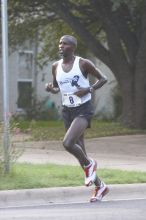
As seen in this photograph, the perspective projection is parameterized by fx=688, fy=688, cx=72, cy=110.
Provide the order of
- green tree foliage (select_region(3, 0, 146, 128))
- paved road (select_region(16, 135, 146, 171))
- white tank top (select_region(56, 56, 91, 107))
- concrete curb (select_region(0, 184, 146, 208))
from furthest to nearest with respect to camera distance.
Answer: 1. green tree foliage (select_region(3, 0, 146, 128))
2. paved road (select_region(16, 135, 146, 171))
3. concrete curb (select_region(0, 184, 146, 208))
4. white tank top (select_region(56, 56, 91, 107))

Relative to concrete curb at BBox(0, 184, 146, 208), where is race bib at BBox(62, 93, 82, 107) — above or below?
above

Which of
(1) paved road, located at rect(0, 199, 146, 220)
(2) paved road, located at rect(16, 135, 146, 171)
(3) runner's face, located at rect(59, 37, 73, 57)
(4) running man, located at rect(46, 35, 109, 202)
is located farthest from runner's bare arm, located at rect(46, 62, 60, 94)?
(2) paved road, located at rect(16, 135, 146, 171)

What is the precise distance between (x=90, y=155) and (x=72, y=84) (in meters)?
5.47

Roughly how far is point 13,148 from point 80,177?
108 cm

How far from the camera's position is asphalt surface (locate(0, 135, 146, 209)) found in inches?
362

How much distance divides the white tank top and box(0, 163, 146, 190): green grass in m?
1.38

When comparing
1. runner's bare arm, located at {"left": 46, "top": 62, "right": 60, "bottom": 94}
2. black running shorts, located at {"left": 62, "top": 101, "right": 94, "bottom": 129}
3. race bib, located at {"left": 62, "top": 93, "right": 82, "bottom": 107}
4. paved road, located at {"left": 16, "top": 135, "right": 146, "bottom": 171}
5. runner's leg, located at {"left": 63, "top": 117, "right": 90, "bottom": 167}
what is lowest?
paved road, located at {"left": 16, "top": 135, "right": 146, "bottom": 171}

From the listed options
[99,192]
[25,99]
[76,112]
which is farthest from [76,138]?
[25,99]

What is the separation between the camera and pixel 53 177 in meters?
10.2

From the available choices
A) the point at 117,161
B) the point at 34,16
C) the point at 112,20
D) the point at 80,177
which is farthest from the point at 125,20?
the point at 80,177

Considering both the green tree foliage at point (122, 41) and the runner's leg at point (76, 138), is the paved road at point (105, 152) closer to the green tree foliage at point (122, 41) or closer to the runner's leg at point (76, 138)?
the green tree foliage at point (122, 41)

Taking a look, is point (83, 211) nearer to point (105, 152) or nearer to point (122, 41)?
point (105, 152)

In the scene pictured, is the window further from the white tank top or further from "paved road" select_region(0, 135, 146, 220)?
the white tank top

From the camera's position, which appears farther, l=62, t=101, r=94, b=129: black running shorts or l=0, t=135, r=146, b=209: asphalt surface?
l=0, t=135, r=146, b=209: asphalt surface
